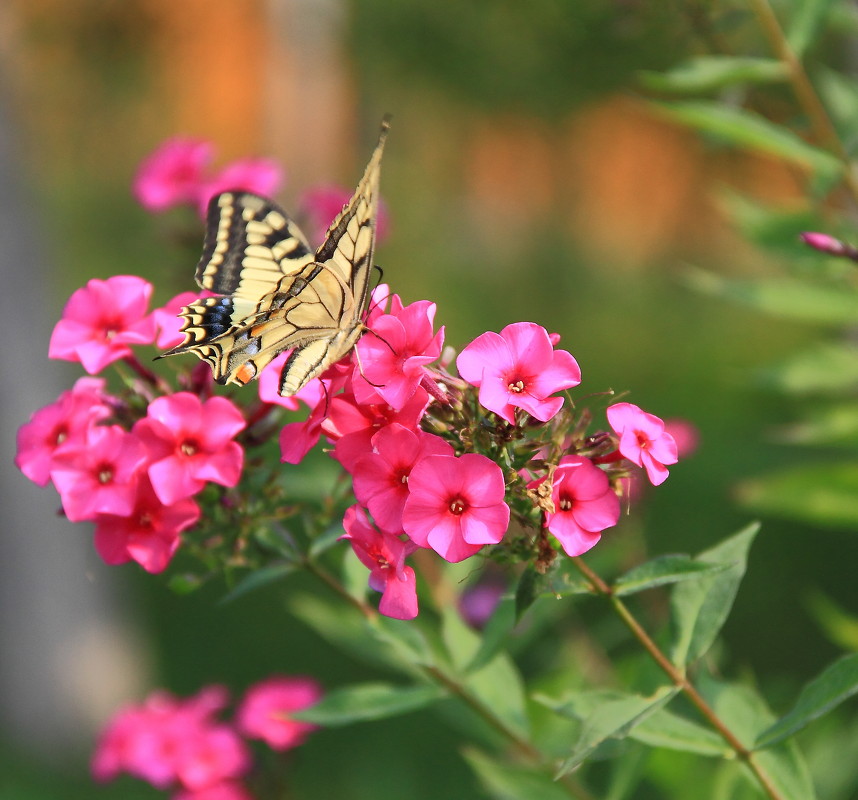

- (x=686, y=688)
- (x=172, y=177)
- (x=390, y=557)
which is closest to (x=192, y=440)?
(x=390, y=557)

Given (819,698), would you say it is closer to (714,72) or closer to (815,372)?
(815,372)

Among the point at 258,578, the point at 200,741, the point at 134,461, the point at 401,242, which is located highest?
the point at 134,461

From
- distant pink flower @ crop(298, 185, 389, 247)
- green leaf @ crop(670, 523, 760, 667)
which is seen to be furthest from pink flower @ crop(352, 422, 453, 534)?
distant pink flower @ crop(298, 185, 389, 247)

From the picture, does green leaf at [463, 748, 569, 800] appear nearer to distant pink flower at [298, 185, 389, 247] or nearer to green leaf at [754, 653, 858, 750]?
green leaf at [754, 653, 858, 750]

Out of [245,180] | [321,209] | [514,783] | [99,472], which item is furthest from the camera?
[321,209]

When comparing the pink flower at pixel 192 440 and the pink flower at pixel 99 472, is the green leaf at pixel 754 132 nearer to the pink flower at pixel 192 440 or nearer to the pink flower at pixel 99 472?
the pink flower at pixel 192 440

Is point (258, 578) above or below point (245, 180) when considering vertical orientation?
below

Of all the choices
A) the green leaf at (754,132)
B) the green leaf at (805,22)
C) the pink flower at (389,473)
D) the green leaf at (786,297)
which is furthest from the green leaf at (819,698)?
the green leaf at (805,22)
